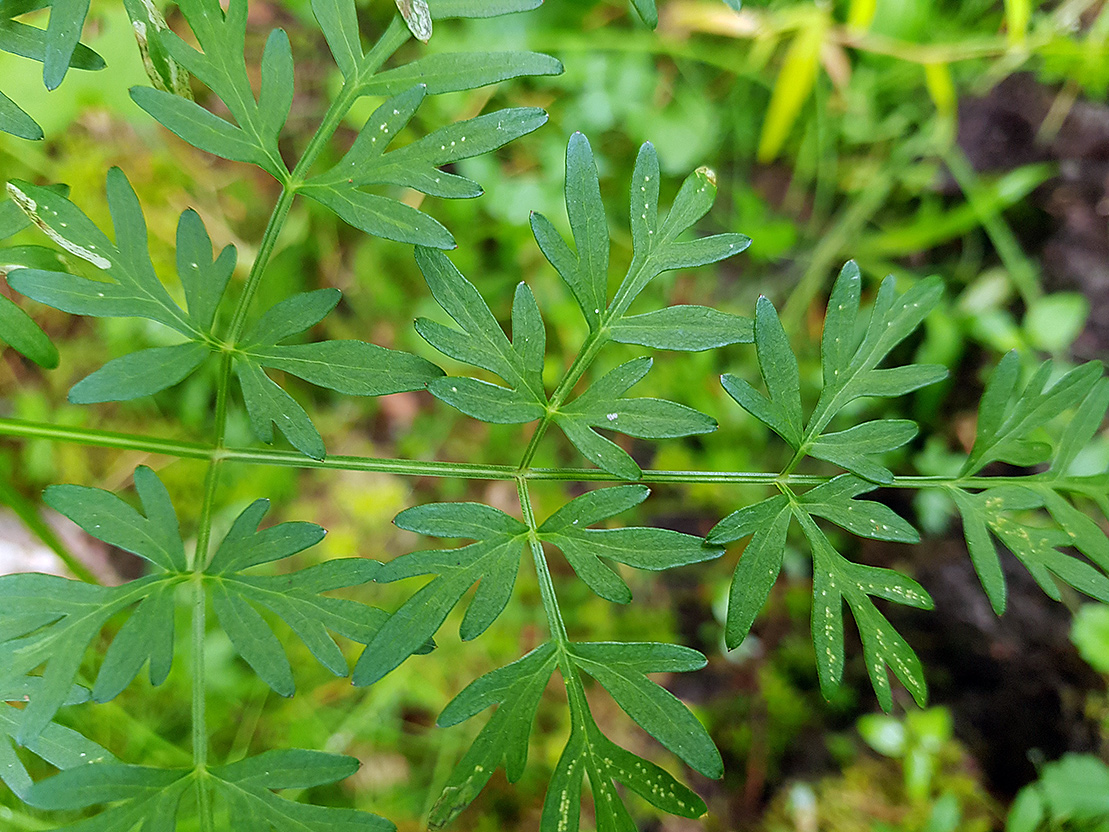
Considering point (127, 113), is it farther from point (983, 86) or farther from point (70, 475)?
point (983, 86)

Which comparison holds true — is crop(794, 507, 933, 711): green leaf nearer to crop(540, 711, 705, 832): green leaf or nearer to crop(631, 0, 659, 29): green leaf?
crop(540, 711, 705, 832): green leaf

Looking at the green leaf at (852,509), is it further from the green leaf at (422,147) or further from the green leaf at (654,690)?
the green leaf at (422,147)

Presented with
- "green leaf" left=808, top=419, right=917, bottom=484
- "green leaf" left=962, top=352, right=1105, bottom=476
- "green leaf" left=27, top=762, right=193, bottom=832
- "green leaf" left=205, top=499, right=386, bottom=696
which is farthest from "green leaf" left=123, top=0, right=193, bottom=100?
"green leaf" left=962, top=352, right=1105, bottom=476

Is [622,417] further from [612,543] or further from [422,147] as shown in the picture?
[422,147]

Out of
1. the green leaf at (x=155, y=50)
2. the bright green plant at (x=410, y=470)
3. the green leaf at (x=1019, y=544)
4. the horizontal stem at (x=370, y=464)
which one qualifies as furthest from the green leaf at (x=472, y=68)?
the green leaf at (x=1019, y=544)

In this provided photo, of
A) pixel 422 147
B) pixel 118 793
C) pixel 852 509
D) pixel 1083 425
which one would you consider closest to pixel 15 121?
pixel 422 147

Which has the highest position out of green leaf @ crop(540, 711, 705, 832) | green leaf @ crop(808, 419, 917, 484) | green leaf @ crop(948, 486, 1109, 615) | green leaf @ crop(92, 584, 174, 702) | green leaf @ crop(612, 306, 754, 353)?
green leaf @ crop(612, 306, 754, 353)
